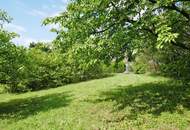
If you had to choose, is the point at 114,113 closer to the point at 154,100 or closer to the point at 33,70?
the point at 154,100

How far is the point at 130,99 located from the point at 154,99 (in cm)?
173

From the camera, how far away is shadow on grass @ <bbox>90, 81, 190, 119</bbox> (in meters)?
19.9

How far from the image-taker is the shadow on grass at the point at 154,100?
19.9 meters

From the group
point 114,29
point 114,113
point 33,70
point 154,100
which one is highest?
point 114,29

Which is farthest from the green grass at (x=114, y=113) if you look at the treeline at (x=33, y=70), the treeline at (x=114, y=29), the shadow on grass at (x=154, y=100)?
the treeline at (x=33, y=70)

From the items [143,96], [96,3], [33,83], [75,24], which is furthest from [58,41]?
[33,83]

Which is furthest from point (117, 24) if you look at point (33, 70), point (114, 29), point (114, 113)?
point (33, 70)

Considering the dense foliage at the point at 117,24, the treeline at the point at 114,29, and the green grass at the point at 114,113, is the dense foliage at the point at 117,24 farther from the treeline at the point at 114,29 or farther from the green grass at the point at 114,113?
the green grass at the point at 114,113

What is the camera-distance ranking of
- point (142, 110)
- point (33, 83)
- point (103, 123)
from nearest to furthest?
point (103, 123) < point (142, 110) < point (33, 83)

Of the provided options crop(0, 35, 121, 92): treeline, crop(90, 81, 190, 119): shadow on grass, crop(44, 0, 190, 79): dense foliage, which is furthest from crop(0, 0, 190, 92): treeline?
crop(0, 35, 121, 92): treeline

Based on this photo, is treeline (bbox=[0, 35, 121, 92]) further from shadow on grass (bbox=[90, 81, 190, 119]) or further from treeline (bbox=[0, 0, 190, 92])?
shadow on grass (bbox=[90, 81, 190, 119])

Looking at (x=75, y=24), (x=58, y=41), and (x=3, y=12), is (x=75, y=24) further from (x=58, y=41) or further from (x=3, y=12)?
(x=3, y=12)

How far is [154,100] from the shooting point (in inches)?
878

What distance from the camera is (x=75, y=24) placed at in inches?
827
